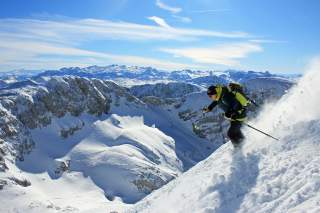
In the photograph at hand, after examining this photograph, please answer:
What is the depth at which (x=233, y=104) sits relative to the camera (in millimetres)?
19250

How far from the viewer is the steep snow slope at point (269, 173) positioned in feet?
44.7

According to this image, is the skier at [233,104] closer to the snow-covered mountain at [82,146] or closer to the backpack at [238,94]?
the backpack at [238,94]

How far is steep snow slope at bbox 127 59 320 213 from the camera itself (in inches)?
536

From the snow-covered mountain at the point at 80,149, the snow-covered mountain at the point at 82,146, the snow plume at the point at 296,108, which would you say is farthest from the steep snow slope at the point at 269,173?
the snow-covered mountain at the point at 82,146

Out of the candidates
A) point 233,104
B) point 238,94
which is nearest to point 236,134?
point 233,104

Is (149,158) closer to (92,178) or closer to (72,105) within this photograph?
(92,178)

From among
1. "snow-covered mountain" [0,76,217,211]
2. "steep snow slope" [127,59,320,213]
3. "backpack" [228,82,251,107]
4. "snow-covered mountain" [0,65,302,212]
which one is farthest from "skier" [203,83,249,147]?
"snow-covered mountain" [0,76,217,211]

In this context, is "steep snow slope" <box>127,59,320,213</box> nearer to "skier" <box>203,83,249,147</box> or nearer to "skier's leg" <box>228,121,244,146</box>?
"skier's leg" <box>228,121,244,146</box>

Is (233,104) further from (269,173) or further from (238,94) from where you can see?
(269,173)

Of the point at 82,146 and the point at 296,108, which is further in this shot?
the point at 82,146

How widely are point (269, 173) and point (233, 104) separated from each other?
471 centimetres

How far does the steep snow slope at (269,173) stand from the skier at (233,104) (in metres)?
0.59

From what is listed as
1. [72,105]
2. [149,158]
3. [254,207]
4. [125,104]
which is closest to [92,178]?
[149,158]

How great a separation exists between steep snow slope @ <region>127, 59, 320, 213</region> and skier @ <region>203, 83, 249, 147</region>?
59 centimetres
